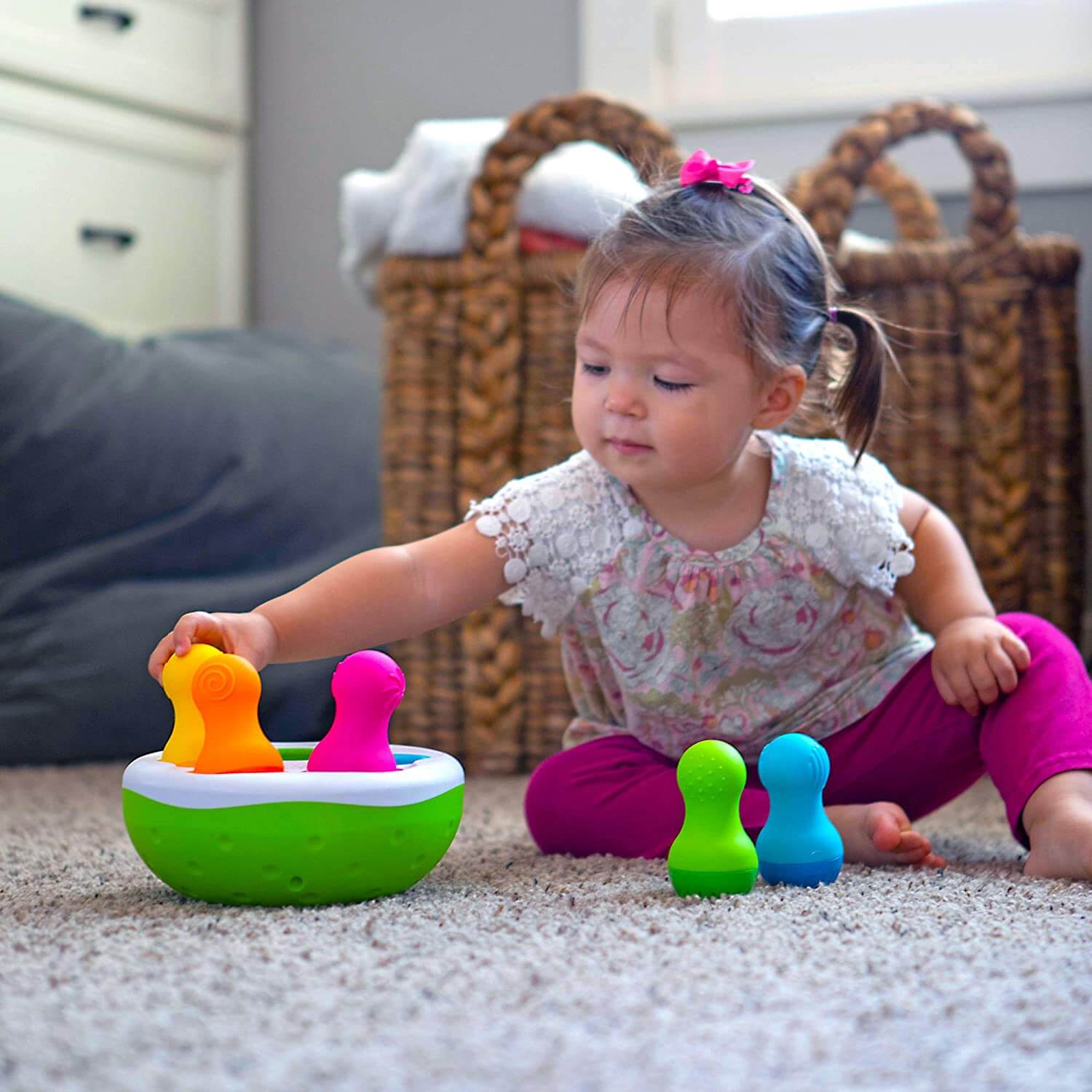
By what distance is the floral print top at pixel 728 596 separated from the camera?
92 centimetres

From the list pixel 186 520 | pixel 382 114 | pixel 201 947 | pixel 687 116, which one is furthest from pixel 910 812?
pixel 382 114

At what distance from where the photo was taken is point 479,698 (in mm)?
1278

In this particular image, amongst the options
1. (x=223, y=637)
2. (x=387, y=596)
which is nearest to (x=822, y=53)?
(x=387, y=596)

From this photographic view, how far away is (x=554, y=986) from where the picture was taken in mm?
565

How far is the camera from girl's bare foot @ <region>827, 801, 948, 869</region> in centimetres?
84

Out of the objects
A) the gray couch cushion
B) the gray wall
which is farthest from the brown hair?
the gray wall

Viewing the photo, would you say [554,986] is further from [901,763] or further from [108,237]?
[108,237]

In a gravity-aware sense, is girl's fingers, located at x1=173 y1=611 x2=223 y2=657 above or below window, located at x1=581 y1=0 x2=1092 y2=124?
below

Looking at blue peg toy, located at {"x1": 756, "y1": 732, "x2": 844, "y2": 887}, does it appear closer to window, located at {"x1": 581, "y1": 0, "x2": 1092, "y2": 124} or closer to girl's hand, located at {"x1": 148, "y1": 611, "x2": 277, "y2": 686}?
girl's hand, located at {"x1": 148, "y1": 611, "x2": 277, "y2": 686}

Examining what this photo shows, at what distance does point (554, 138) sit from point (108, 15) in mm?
907

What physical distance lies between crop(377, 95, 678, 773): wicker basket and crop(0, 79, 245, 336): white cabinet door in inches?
28.3

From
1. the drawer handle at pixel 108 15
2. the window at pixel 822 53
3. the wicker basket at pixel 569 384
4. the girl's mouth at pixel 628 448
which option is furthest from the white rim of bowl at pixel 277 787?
the drawer handle at pixel 108 15

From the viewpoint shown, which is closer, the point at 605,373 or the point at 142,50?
the point at 605,373

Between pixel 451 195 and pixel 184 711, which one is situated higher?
pixel 451 195
